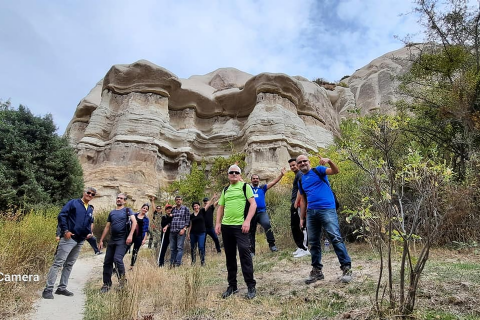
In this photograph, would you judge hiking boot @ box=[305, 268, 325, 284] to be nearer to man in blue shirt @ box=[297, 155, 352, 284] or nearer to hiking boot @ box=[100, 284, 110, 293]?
man in blue shirt @ box=[297, 155, 352, 284]

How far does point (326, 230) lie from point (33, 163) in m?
14.4

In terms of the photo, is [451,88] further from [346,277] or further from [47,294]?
[47,294]

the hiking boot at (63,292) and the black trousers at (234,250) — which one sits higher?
the black trousers at (234,250)

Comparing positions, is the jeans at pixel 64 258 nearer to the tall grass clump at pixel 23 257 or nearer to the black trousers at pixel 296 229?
the tall grass clump at pixel 23 257

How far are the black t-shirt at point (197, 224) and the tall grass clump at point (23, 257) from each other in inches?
119

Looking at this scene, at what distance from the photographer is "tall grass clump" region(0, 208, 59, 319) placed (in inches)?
165

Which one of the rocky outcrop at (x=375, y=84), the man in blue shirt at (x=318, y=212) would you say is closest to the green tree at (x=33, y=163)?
the man in blue shirt at (x=318, y=212)

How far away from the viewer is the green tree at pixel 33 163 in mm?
13266

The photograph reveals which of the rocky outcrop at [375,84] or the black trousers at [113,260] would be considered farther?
the rocky outcrop at [375,84]

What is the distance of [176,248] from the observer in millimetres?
7676

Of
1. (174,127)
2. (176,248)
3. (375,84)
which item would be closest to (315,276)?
(176,248)

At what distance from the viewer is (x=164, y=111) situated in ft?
93.7

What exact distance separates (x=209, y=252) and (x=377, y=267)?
594 centimetres

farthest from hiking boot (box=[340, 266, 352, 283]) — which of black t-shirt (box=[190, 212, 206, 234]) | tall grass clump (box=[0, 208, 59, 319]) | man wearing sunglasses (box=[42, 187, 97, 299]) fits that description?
black t-shirt (box=[190, 212, 206, 234])
